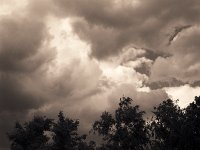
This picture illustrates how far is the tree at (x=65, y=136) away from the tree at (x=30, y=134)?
14.0 metres

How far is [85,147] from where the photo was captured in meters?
79.6

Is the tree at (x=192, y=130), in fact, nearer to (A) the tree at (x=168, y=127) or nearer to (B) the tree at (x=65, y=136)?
(A) the tree at (x=168, y=127)

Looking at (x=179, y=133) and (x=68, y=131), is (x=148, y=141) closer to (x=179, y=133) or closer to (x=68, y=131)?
(x=179, y=133)

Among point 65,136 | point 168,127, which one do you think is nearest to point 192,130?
point 168,127

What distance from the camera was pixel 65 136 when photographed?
78.7 metres

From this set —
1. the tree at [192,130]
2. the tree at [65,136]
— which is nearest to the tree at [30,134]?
the tree at [65,136]

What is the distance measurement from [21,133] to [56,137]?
18.2m

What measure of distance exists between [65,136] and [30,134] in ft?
59.0

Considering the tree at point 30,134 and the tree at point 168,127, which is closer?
the tree at point 168,127

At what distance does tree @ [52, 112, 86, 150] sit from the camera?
253 ft

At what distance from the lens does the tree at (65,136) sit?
77.2 meters

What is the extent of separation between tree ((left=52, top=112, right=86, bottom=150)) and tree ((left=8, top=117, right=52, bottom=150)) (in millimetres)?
14020

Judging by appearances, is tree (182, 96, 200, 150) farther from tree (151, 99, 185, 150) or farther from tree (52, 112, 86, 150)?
tree (52, 112, 86, 150)

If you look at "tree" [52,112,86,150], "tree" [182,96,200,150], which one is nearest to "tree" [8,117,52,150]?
"tree" [52,112,86,150]
